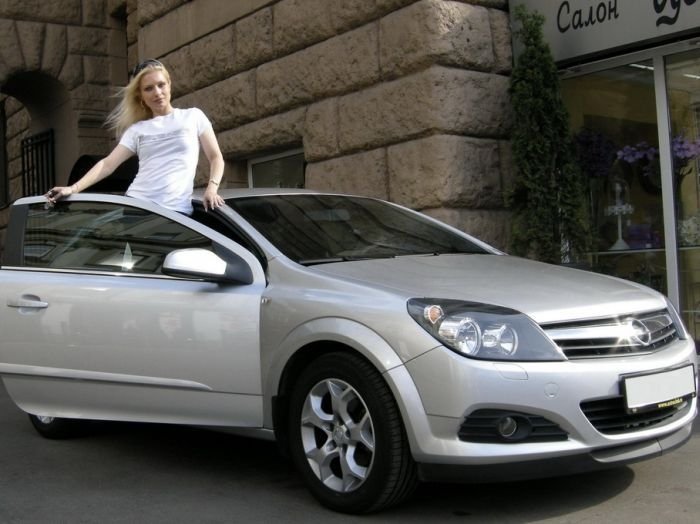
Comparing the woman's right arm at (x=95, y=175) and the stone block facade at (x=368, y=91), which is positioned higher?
the stone block facade at (x=368, y=91)

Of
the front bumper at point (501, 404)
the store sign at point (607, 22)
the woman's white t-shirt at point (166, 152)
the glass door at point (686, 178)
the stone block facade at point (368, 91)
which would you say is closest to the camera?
the front bumper at point (501, 404)

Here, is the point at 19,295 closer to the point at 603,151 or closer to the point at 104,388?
the point at 104,388

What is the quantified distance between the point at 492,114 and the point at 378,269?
12.8ft

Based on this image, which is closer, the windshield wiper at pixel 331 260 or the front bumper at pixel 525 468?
the front bumper at pixel 525 468

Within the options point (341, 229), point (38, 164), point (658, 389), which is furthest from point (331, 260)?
point (38, 164)

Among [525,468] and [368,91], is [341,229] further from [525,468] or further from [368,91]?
[368,91]

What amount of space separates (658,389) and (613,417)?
0.27 meters

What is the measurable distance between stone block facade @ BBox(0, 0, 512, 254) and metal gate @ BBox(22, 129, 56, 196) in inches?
165

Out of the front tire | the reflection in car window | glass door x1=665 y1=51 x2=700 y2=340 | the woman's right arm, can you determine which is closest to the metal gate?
the woman's right arm

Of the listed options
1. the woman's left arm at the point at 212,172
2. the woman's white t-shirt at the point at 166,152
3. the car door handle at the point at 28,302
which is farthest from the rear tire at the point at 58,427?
the woman's left arm at the point at 212,172

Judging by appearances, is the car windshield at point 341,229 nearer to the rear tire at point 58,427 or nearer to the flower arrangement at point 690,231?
the rear tire at point 58,427

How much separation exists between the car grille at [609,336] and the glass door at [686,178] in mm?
3608

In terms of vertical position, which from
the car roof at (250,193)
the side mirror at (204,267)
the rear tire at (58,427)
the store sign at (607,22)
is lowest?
the rear tire at (58,427)

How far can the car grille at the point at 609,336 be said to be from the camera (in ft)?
11.6
